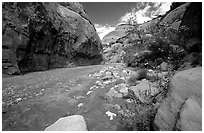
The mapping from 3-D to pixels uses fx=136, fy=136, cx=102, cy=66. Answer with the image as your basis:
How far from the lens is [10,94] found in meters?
5.71

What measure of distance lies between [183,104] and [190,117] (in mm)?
283

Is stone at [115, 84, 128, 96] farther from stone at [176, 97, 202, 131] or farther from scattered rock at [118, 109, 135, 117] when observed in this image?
stone at [176, 97, 202, 131]

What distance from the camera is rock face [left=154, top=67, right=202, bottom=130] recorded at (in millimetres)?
2275

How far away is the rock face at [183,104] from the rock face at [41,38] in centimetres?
1023

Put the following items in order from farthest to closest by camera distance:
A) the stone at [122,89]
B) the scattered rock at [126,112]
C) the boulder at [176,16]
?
the boulder at [176,16] → the stone at [122,89] → the scattered rock at [126,112]

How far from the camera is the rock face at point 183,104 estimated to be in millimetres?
2275

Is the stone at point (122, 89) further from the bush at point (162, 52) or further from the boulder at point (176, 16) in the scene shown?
the boulder at point (176, 16)

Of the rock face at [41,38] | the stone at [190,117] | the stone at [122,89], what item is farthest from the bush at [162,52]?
the rock face at [41,38]

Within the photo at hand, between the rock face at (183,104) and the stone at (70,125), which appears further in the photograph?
the stone at (70,125)

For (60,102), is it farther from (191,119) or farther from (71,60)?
(71,60)

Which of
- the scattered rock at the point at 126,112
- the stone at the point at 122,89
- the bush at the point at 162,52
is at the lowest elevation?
the scattered rock at the point at 126,112

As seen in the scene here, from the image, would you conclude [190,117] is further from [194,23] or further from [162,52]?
[162,52]

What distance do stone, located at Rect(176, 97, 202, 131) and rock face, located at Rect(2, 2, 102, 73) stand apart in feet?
34.6

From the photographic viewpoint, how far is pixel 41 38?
12.9 m
